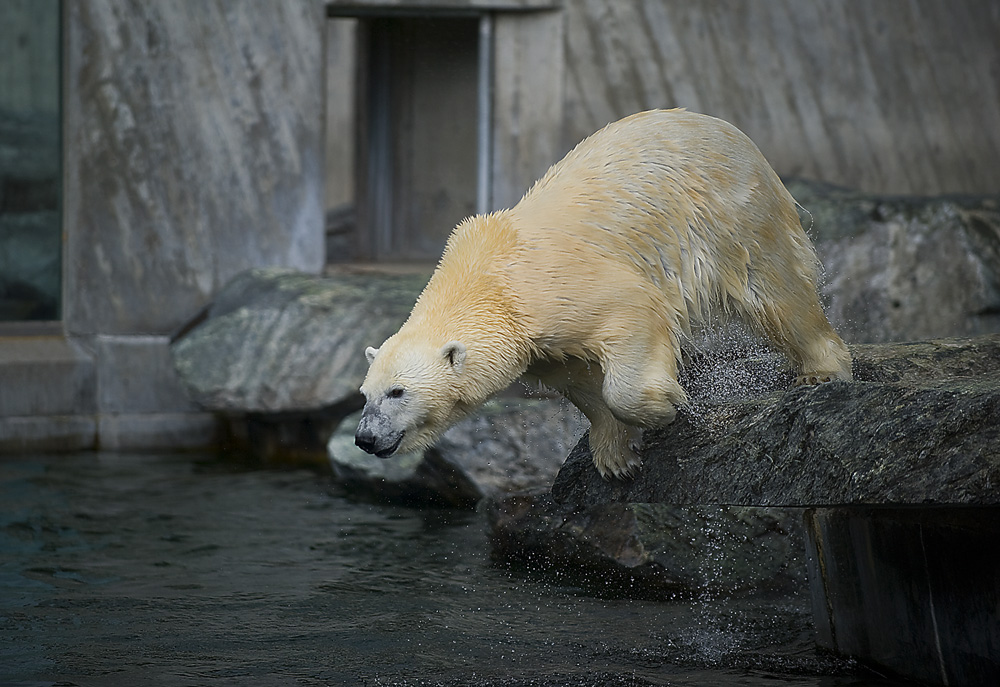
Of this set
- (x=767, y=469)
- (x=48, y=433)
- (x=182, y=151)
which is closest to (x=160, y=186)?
(x=182, y=151)

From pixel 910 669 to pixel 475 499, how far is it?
2.90 metres

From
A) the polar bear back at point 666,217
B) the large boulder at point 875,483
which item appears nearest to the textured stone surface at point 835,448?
the large boulder at point 875,483

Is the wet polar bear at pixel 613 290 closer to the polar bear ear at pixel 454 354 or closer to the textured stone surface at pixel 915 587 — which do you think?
the polar bear ear at pixel 454 354

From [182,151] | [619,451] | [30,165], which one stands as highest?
[182,151]

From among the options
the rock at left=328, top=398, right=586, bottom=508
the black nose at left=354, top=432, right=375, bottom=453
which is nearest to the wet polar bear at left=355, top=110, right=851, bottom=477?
the black nose at left=354, top=432, right=375, bottom=453

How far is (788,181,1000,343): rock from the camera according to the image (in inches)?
281

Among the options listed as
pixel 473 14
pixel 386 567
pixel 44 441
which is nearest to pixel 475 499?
pixel 386 567

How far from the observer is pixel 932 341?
4.15 meters

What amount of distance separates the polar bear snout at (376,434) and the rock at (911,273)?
4.70 m

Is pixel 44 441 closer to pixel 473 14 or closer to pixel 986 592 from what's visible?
pixel 473 14

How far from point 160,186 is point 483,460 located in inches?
136

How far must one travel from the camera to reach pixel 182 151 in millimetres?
7750

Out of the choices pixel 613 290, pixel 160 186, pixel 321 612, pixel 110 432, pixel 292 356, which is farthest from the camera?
pixel 160 186

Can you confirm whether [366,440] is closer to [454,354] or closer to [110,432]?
[454,354]
